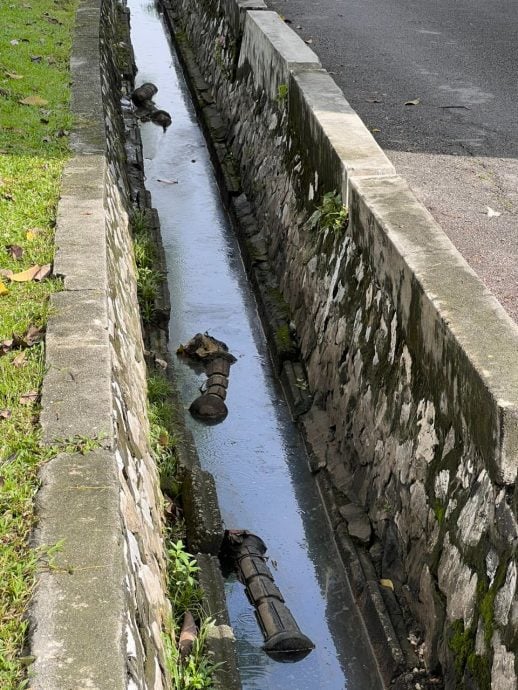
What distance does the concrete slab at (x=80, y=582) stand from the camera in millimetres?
2555

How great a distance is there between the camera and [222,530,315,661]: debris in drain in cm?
462

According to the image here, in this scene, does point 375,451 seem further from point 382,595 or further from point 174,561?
point 174,561

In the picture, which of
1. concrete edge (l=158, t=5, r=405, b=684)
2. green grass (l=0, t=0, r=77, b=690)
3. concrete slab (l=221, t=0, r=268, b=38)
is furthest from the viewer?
concrete slab (l=221, t=0, r=268, b=38)

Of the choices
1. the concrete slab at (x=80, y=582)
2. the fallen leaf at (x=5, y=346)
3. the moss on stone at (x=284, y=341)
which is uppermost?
the concrete slab at (x=80, y=582)

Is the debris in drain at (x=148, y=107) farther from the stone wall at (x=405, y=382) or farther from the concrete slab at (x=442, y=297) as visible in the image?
the concrete slab at (x=442, y=297)

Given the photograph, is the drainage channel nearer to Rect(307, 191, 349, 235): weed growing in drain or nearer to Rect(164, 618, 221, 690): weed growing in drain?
Rect(164, 618, 221, 690): weed growing in drain

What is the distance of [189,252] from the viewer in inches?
335

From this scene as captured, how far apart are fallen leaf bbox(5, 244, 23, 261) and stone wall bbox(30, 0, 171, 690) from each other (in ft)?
0.65

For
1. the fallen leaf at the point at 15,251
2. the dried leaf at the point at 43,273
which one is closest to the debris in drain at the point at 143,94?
the fallen leaf at the point at 15,251

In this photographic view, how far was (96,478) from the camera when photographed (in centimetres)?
328

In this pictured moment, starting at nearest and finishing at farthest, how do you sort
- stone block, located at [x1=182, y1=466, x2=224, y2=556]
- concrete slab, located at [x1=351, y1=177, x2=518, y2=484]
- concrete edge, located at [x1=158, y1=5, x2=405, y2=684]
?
concrete slab, located at [x1=351, y1=177, x2=518, y2=484] < concrete edge, located at [x1=158, y1=5, x2=405, y2=684] < stone block, located at [x1=182, y1=466, x2=224, y2=556]

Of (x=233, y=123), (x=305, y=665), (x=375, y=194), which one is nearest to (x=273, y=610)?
(x=305, y=665)

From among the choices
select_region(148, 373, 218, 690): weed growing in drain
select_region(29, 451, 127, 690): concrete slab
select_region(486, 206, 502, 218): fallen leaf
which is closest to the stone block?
select_region(148, 373, 218, 690): weed growing in drain

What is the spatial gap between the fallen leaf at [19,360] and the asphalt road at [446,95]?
233 centimetres
